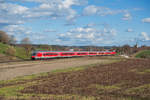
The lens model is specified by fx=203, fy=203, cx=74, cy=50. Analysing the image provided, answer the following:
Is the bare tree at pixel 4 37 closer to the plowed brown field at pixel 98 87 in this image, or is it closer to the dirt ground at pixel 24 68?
the dirt ground at pixel 24 68

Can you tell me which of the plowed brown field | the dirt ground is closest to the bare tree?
the dirt ground

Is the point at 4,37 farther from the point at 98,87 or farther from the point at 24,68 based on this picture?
the point at 98,87

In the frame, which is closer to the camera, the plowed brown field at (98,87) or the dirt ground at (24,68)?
the plowed brown field at (98,87)

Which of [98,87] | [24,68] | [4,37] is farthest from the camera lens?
[4,37]

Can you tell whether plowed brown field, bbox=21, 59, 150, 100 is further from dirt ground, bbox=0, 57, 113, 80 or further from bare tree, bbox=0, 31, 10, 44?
bare tree, bbox=0, 31, 10, 44

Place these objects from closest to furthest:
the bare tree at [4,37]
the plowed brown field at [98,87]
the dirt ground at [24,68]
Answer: the plowed brown field at [98,87], the dirt ground at [24,68], the bare tree at [4,37]

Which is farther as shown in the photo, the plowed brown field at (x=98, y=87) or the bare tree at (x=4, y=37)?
the bare tree at (x=4, y=37)

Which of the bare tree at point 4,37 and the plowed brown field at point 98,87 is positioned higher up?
→ the bare tree at point 4,37

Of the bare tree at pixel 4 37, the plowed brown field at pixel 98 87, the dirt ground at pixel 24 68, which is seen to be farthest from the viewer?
the bare tree at pixel 4 37

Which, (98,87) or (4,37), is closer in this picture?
(98,87)

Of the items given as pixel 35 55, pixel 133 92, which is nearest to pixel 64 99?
pixel 133 92

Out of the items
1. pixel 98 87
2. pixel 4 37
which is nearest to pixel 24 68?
pixel 98 87

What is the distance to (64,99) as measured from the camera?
1584 cm

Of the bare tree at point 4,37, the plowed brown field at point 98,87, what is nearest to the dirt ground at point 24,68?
the plowed brown field at point 98,87
